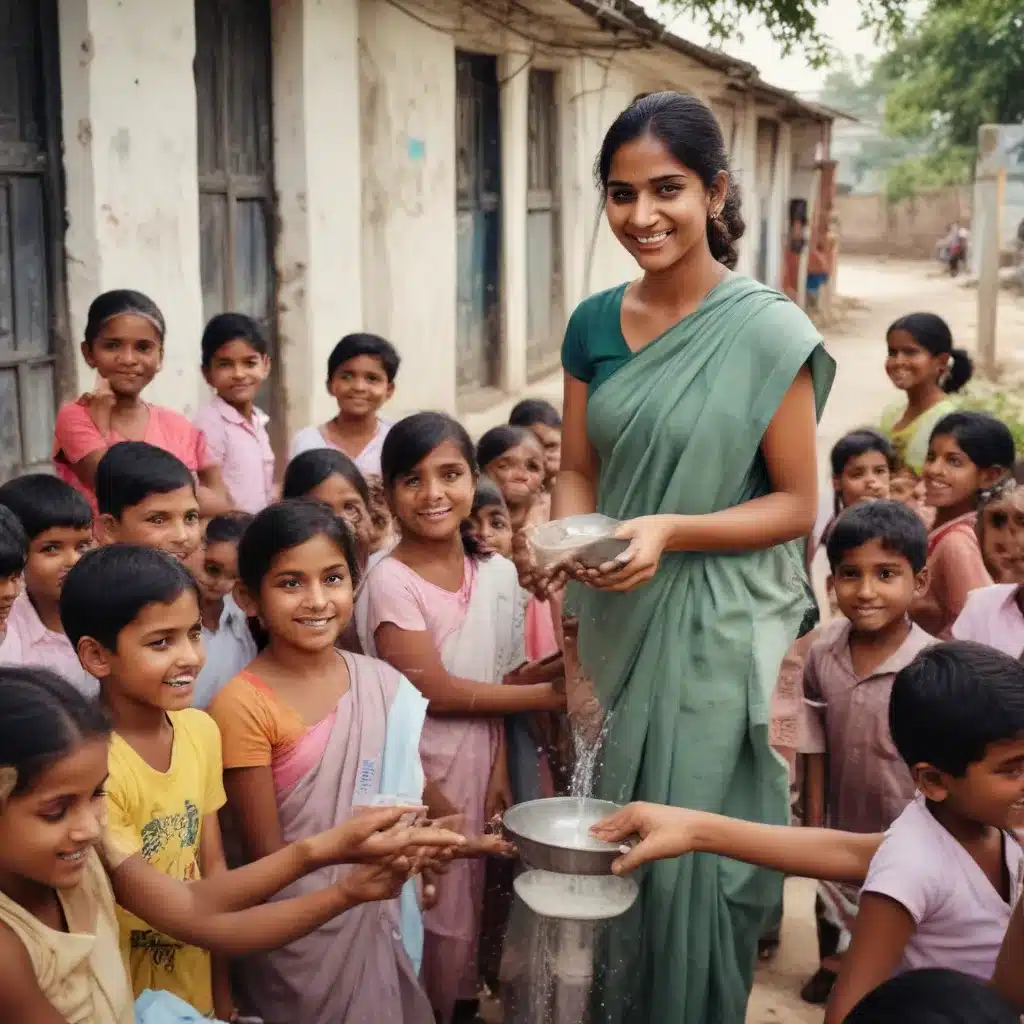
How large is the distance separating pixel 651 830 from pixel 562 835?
0.18 metres

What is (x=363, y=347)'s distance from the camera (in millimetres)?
4379

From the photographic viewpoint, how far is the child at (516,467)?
13.7ft

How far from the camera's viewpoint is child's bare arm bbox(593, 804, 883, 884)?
2.23m

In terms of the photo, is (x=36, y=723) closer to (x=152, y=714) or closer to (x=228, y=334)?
(x=152, y=714)

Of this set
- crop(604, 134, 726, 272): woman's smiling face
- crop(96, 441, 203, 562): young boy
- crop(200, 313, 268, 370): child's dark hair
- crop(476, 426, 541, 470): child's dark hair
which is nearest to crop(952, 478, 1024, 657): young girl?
crop(604, 134, 726, 272): woman's smiling face

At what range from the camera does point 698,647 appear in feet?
8.30

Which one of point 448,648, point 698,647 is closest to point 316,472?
point 448,648

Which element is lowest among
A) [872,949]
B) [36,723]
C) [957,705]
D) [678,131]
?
[872,949]

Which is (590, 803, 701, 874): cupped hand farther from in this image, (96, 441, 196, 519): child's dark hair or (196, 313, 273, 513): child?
(196, 313, 273, 513): child

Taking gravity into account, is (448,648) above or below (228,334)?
below

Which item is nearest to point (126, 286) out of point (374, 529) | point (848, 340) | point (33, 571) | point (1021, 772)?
point (374, 529)

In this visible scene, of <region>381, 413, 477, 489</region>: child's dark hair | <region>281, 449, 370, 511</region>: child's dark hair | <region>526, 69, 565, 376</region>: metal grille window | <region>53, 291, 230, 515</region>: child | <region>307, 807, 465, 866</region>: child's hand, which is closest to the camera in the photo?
<region>307, 807, 465, 866</region>: child's hand

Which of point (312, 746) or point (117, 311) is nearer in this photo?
point (312, 746)

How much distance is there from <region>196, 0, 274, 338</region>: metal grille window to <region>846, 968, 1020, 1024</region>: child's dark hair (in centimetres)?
554
